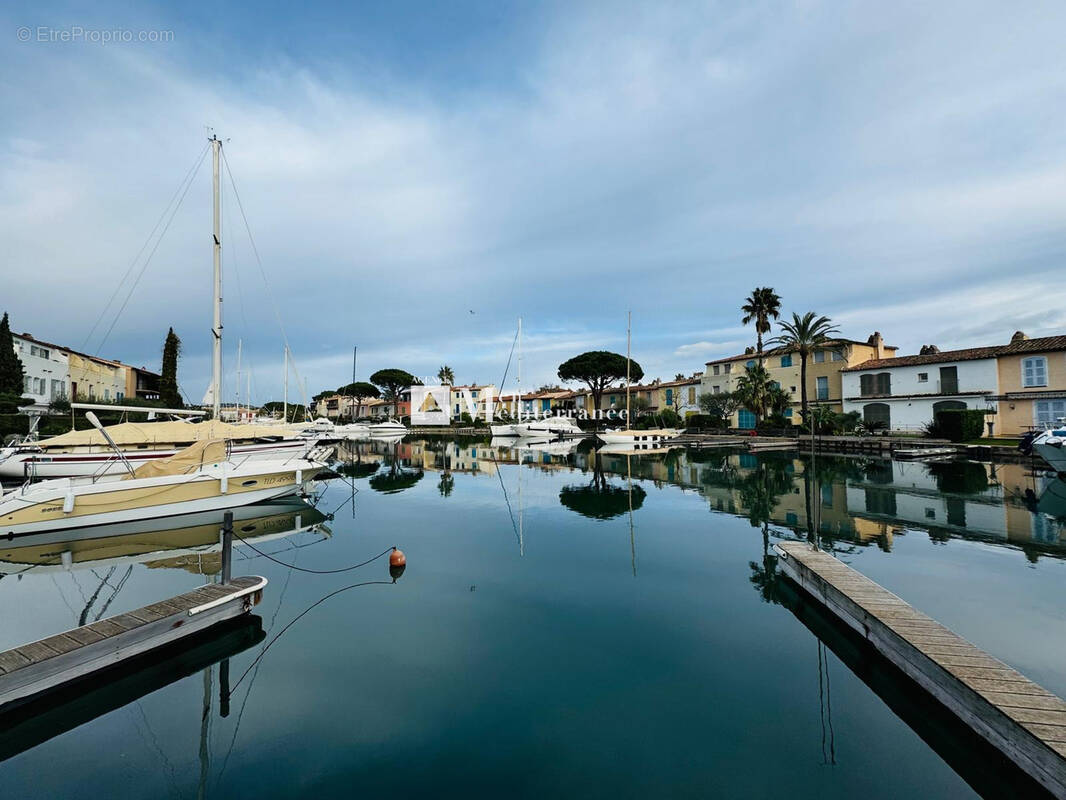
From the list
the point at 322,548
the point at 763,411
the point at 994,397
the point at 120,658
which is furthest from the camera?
the point at 763,411

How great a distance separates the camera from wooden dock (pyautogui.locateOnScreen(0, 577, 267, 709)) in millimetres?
6336

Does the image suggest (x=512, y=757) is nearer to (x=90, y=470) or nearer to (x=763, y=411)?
(x=90, y=470)

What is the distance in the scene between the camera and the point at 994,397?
3997 cm

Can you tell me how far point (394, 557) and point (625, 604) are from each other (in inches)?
215

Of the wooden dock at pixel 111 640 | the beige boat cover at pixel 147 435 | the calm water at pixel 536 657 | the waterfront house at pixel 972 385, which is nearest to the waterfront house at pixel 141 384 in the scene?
the beige boat cover at pixel 147 435

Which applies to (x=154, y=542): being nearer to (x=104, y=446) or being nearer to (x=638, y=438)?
(x=104, y=446)

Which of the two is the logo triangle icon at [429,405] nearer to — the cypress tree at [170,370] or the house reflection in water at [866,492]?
the cypress tree at [170,370]

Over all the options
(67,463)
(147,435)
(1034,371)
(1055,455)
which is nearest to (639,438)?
(1034,371)

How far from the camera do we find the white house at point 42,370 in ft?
131

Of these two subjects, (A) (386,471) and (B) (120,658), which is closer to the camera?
(B) (120,658)

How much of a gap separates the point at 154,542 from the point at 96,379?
4807 centimetres

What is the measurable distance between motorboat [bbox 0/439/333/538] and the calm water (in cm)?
85

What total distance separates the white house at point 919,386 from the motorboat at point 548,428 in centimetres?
3056

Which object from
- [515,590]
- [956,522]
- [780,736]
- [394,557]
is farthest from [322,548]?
[956,522]
